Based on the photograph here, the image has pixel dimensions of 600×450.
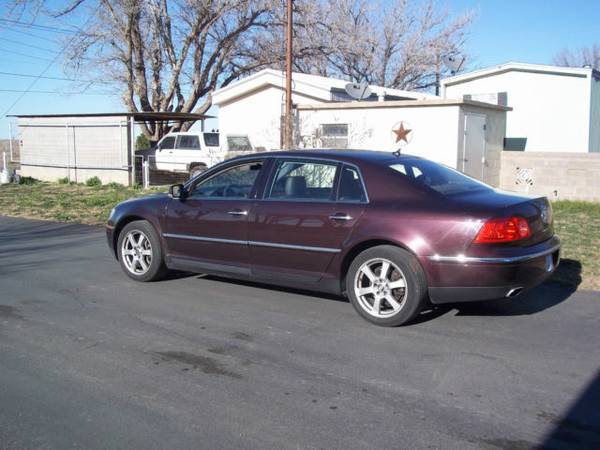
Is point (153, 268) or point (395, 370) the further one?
point (153, 268)

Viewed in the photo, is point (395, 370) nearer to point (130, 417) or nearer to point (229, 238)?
point (130, 417)

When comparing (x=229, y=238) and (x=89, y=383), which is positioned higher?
(x=229, y=238)

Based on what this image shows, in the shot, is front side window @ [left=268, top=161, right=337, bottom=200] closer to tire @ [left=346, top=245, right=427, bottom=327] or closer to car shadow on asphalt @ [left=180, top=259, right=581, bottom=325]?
tire @ [left=346, top=245, right=427, bottom=327]

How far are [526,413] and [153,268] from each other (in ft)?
14.8

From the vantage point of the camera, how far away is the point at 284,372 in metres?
4.46

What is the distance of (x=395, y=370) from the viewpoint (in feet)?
14.6

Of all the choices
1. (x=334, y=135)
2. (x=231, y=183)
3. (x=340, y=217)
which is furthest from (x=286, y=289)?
(x=334, y=135)

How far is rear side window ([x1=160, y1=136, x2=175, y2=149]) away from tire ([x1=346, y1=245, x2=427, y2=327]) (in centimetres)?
1627

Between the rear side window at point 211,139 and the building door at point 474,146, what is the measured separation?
27.8 ft

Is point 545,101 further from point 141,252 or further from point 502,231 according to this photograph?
point 502,231

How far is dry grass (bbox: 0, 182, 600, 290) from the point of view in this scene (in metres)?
7.55

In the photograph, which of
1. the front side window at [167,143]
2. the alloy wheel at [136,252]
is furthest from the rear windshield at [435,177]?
the front side window at [167,143]

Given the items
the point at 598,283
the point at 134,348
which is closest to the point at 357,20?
the point at 598,283

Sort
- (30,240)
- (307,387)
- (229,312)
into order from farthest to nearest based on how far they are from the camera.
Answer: (30,240), (229,312), (307,387)
